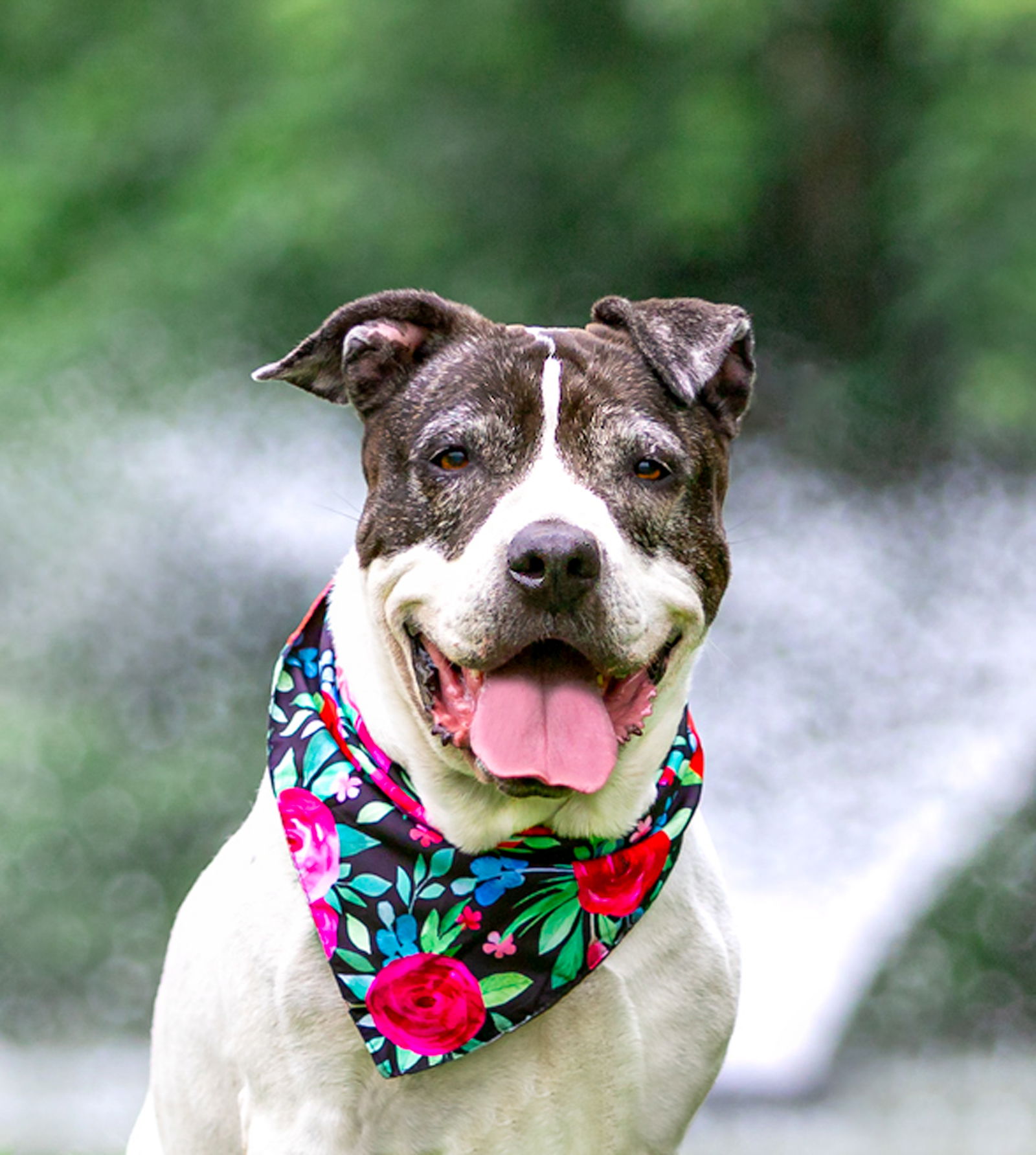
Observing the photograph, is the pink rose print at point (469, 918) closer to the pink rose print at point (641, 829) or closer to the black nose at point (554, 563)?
the pink rose print at point (641, 829)

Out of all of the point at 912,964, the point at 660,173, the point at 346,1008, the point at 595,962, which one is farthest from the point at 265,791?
the point at 660,173

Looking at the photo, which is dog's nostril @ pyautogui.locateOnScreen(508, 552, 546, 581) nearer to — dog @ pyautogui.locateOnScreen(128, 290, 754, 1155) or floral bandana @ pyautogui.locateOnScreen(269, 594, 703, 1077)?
dog @ pyautogui.locateOnScreen(128, 290, 754, 1155)

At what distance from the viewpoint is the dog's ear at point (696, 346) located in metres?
3.74

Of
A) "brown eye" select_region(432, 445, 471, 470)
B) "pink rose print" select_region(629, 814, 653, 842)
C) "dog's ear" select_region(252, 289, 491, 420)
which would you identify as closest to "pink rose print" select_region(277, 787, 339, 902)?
"pink rose print" select_region(629, 814, 653, 842)

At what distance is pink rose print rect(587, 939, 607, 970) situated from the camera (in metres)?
3.73

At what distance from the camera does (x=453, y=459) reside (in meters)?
3.62

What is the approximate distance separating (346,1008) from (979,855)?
7004 millimetres

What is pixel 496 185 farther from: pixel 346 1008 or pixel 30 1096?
pixel 346 1008

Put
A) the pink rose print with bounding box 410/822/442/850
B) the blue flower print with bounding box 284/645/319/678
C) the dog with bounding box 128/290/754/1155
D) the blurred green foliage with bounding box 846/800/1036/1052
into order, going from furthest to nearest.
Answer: the blurred green foliage with bounding box 846/800/1036/1052
the blue flower print with bounding box 284/645/319/678
the pink rose print with bounding box 410/822/442/850
the dog with bounding box 128/290/754/1155

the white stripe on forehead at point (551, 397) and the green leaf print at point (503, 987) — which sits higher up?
the white stripe on forehead at point (551, 397)

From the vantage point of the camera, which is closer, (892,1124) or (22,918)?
(892,1124)

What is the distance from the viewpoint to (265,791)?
12.9ft

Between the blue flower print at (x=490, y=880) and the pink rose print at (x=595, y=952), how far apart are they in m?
0.21

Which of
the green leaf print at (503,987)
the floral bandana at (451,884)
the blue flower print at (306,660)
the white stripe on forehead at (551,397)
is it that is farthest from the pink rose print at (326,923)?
the white stripe on forehead at (551,397)
